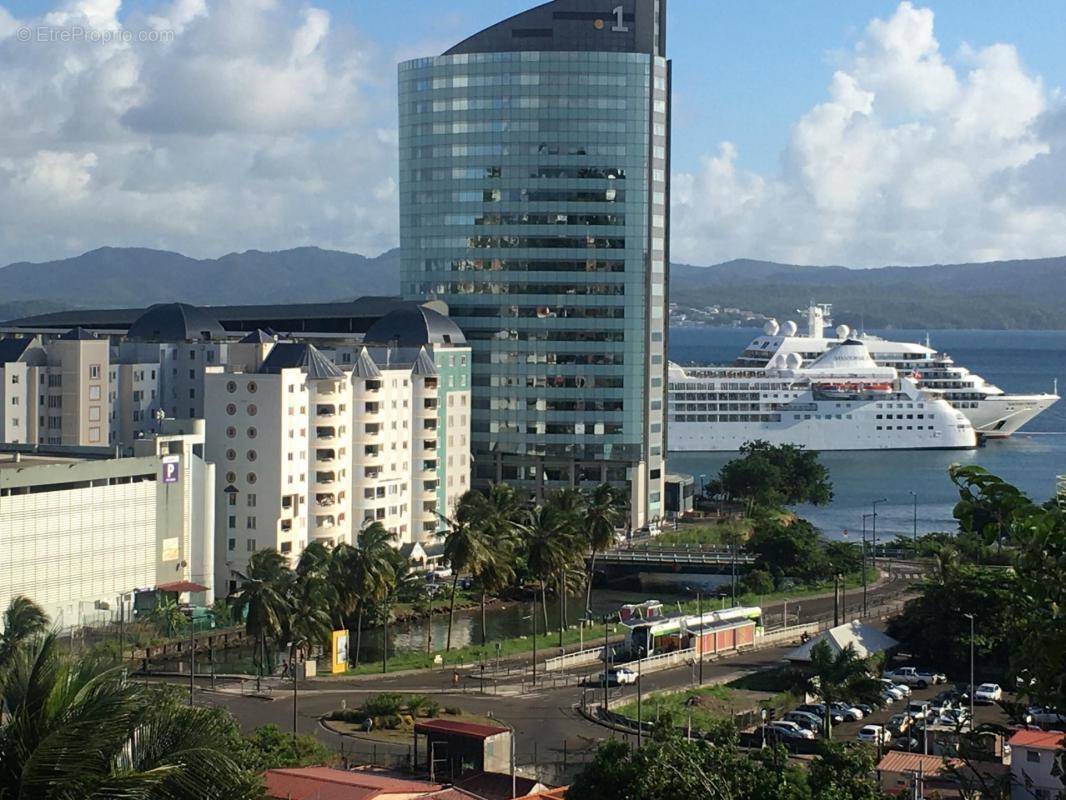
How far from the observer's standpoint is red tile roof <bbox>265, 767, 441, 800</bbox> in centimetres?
2609

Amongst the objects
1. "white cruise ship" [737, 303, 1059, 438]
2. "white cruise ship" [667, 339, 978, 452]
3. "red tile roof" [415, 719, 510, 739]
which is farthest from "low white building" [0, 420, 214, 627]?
"white cruise ship" [737, 303, 1059, 438]

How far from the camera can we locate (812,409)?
131125 millimetres

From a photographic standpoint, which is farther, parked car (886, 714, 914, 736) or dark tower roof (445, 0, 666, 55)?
dark tower roof (445, 0, 666, 55)

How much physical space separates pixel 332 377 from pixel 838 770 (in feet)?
137

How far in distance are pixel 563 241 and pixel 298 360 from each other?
71.8ft

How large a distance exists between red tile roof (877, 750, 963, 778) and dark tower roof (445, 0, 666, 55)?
56.3 m

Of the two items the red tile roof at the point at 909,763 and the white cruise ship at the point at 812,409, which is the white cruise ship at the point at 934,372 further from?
the red tile roof at the point at 909,763

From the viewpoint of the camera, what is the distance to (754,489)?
86.9 metres

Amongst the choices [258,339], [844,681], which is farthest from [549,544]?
[258,339]

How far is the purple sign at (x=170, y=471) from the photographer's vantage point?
5897 cm

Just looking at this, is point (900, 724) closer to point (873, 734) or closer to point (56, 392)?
point (873, 734)

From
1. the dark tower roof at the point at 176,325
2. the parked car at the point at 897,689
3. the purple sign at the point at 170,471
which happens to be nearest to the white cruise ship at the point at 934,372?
the dark tower roof at the point at 176,325

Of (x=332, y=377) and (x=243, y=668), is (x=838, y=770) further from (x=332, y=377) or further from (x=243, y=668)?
(x=332, y=377)

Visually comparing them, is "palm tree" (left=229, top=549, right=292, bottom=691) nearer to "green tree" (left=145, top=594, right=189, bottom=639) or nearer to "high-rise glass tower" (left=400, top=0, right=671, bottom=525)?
"green tree" (left=145, top=594, right=189, bottom=639)
